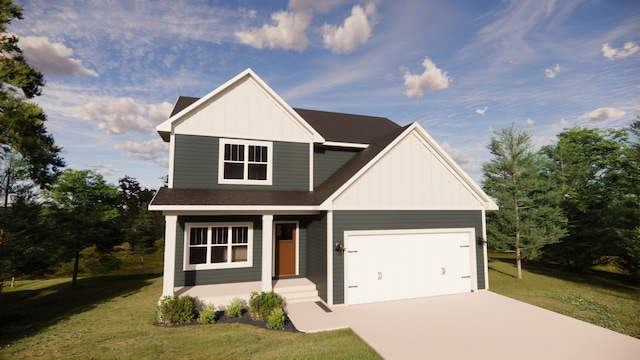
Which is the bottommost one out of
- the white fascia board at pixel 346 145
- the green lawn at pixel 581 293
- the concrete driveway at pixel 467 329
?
the green lawn at pixel 581 293

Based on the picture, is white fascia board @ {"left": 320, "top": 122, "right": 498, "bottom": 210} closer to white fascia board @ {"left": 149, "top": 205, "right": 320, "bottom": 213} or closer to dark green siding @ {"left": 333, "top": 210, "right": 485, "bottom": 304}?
dark green siding @ {"left": 333, "top": 210, "right": 485, "bottom": 304}

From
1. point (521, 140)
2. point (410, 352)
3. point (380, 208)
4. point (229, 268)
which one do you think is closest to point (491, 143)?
point (521, 140)

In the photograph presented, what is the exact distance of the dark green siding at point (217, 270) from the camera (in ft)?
36.4

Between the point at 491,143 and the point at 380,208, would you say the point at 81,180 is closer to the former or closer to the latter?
the point at 380,208

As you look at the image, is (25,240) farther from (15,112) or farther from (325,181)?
(325,181)

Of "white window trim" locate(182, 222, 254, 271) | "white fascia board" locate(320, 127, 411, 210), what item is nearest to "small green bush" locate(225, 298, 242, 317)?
"white window trim" locate(182, 222, 254, 271)

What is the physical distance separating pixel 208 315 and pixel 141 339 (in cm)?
176

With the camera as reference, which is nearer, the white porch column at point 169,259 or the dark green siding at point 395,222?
the white porch column at point 169,259

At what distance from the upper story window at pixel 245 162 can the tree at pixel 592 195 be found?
17.1 m

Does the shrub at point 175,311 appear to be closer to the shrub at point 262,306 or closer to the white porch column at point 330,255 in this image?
the shrub at point 262,306

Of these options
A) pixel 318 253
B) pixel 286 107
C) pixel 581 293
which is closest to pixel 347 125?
pixel 286 107

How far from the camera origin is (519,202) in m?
16.8

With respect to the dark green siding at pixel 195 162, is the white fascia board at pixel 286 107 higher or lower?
→ higher

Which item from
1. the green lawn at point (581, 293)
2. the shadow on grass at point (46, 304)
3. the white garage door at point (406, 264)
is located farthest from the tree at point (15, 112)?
the green lawn at point (581, 293)
